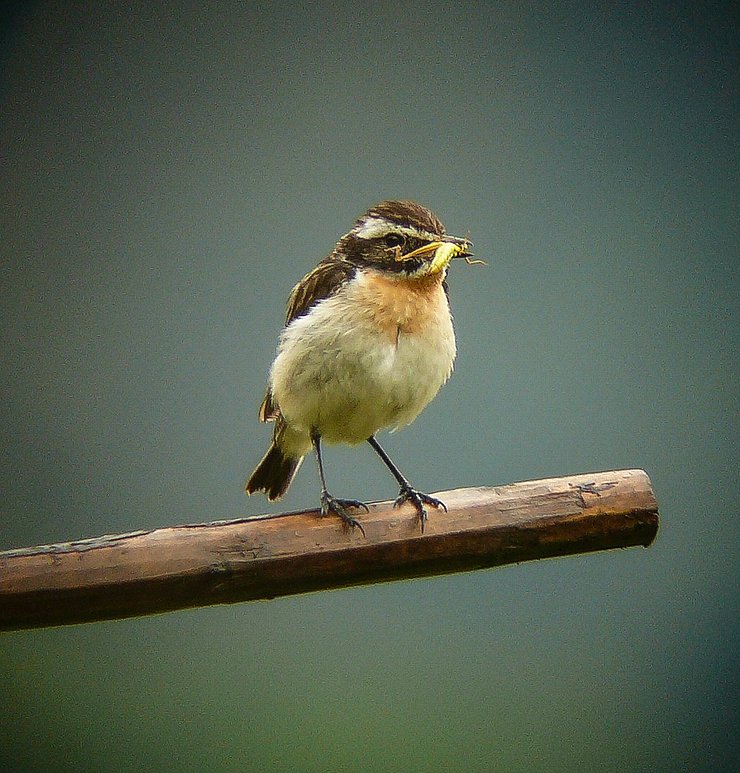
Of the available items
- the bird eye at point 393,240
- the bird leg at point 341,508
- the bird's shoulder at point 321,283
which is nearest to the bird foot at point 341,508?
the bird leg at point 341,508

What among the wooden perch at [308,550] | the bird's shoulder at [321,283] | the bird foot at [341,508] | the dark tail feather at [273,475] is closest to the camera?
the wooden perch at [308,550]

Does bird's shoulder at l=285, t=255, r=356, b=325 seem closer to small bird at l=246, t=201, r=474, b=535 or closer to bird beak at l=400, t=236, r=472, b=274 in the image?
small bird at l=246, t=201, r=474, b=535

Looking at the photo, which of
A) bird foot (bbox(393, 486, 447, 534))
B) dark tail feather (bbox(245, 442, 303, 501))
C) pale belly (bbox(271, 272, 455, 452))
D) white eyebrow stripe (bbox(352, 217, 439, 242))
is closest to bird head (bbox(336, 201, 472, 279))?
white eyebrow stripe (bbox(352, 217, 439, 242))

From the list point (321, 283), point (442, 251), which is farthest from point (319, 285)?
point (442, 251)

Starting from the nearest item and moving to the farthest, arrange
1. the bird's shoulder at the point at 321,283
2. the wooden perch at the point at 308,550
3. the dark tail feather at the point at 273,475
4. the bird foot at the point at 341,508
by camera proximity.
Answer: the wooden perch at the point at 308,550, the bird foot at the point at 341,508, the bird's shoulder at the point at 321,283, the dark tail feather at the point at 273,475

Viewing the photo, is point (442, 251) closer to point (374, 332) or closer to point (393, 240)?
point (393, 240)

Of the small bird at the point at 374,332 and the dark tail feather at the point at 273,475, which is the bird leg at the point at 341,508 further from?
the dark tail feather at the point at 273,475

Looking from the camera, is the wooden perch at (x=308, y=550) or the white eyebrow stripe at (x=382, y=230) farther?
the white eyebrow stripe at (x=382, y=230)

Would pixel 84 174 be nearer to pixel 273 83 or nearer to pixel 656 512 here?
pixel 273 83
